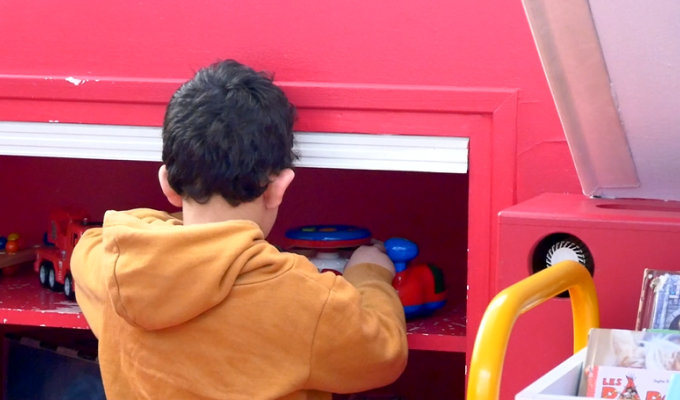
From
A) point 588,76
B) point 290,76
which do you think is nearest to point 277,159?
point 290,76

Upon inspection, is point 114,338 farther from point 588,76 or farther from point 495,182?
point 588,76

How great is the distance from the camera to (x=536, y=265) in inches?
38.9

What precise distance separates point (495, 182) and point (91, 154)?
609 mm

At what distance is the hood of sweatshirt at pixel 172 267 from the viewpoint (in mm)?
957

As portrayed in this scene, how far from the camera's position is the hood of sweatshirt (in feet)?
3.14

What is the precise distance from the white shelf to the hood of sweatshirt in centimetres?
23

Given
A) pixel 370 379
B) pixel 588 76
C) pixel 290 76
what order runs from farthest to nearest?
pixel 290 76 → pixel 370 379 → pixel 588 76

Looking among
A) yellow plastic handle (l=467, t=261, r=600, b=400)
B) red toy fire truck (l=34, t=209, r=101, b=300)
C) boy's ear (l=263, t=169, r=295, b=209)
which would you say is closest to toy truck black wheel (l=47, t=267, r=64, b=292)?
red toy fire truck (l=34, t=209, r=101, b=300)

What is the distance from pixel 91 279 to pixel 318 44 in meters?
0.47

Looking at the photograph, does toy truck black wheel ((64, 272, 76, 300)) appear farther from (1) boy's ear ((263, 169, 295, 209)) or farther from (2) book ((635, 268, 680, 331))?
(2) book ((635, 268, 680, 331))

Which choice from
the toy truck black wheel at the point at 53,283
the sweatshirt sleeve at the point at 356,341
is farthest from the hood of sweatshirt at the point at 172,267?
the toy truck black wheel at the point at 53,283

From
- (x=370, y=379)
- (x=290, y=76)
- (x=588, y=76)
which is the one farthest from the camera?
(x=290, y=76)

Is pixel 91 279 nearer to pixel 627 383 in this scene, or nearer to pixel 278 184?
pixel 278 184

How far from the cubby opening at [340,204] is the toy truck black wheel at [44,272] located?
2 cm
